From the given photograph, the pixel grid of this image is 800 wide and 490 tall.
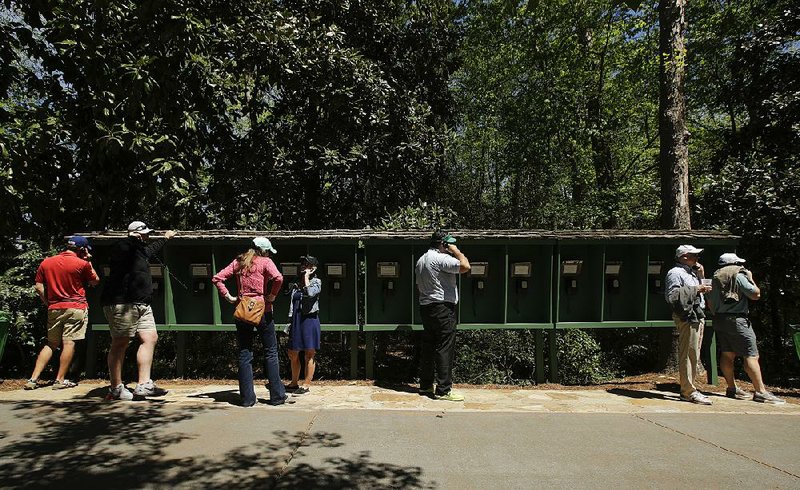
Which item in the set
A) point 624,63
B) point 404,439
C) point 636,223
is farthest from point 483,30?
point 404,439

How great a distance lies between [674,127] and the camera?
25.6 ft

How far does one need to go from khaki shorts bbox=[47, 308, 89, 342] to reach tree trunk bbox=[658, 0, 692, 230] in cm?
801

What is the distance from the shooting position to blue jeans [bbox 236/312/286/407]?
516 cm

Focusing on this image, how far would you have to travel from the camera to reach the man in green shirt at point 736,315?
5809 millimetres

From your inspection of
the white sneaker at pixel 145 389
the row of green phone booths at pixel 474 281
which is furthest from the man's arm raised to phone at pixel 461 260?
the white sneaker at pixel 145 389

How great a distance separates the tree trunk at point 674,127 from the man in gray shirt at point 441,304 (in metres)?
4.04

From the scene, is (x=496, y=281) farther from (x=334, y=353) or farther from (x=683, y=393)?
(x=334, y=353)

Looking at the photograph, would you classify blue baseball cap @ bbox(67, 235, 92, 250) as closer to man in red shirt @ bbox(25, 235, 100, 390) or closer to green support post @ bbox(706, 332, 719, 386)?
man in red shirt @ bbox(25, 235, 100, 390)

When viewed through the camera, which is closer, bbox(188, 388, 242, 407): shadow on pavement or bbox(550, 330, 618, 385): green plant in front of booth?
bbox(188, 388, 242, 407): shadow on pavement

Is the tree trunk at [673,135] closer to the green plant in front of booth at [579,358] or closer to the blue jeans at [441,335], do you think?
the green plant in front of booth at [579,358]

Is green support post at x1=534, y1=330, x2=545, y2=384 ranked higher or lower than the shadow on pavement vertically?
higher

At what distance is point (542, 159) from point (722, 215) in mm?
5631

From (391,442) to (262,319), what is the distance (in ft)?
6.03

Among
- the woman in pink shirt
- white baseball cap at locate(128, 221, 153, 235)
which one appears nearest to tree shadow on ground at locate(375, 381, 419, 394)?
the woman in pink shirt
